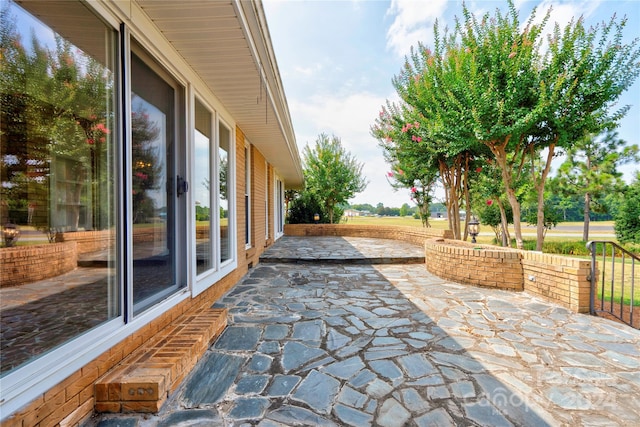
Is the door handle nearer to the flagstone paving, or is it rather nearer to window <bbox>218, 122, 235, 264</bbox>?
window <bbox>218, 122, 235, 264</bbox>

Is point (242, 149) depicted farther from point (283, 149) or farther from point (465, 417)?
point (465, 417)

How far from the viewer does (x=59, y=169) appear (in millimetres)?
1924

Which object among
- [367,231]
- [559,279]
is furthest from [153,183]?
[367,231]

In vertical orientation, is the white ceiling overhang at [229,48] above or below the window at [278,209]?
above

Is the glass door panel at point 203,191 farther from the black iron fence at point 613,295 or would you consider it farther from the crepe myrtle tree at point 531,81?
the crepe myrtle tree at point 531,81

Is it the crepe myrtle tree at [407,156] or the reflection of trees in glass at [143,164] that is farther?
the crepe myrtle tree at [407,156]

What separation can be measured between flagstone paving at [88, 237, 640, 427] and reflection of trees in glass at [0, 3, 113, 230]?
1.32 m

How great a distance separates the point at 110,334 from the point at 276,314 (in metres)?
1.65

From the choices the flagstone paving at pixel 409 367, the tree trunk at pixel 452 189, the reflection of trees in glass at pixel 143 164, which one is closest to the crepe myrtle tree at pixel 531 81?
the tree trunk at pixel 452 189

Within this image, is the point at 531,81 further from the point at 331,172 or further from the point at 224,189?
the point at 331,172

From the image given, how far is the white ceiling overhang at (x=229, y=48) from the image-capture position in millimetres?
1936

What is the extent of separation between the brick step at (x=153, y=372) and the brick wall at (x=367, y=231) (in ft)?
23.9

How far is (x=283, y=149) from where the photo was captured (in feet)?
21.1

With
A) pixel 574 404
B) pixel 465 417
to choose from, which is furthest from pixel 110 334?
pixel 574 404
